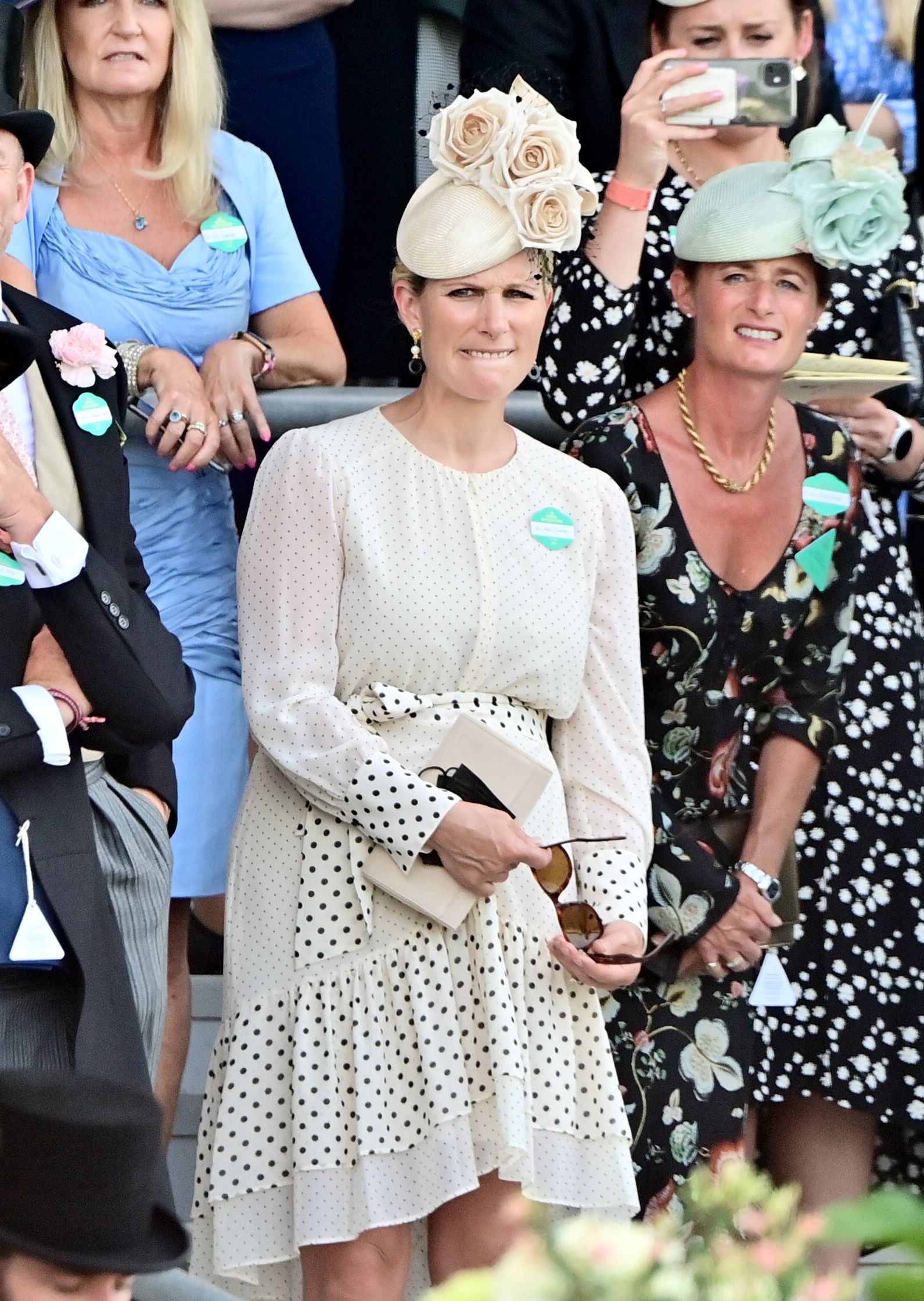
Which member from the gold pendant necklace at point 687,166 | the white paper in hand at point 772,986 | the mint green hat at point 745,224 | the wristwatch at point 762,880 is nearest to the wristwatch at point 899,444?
the mint green hat at point 745,224

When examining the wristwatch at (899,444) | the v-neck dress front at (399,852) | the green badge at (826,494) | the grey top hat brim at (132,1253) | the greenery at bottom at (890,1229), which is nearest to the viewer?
the greenery at bottom at (890,1229)

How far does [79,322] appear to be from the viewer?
282cm

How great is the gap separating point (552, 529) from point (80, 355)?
94 centimetres

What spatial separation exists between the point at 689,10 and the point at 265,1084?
87.9 inches

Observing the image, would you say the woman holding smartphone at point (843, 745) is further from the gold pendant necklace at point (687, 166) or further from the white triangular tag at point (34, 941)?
the white triangular tag at point (34, 941)

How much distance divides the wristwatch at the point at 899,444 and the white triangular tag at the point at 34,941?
6.77 feet

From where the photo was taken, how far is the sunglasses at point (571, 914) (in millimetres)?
3197

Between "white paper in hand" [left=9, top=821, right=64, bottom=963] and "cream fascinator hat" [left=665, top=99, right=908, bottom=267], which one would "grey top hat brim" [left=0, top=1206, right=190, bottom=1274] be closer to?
"white paper in hand" [left=9, top=821, right=64, bottom=963]

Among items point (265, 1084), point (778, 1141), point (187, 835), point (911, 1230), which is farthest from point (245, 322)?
point (911, 1230)

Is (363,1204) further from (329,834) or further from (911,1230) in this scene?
(911,1230)

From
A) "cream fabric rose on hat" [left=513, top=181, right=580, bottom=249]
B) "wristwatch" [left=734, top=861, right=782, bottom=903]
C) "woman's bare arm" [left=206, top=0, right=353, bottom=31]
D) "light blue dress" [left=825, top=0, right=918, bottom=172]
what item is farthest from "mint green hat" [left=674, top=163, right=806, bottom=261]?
"wristwatch" [left=734, top=861, right=782, bottom=903]

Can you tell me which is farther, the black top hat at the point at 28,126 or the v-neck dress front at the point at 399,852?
the v-neck dress front at the point at 399,852

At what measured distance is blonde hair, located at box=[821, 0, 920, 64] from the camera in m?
4.44

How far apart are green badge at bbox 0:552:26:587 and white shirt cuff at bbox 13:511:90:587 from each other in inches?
0.6
